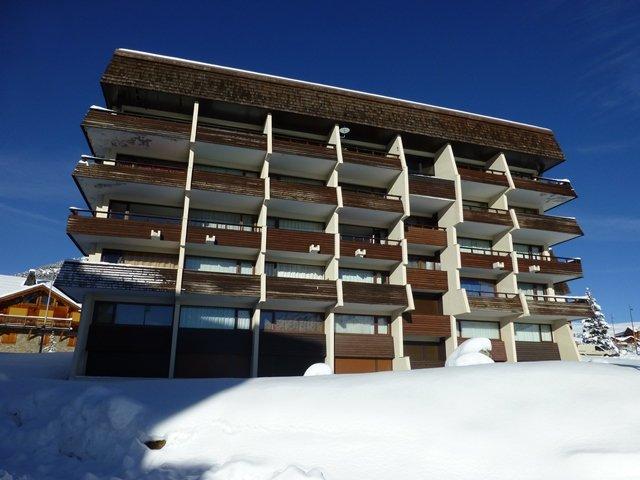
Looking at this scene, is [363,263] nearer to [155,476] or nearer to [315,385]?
[315,385]

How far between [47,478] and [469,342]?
14.1 metres

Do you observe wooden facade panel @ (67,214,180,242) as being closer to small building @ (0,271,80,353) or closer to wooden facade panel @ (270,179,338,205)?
wooden facade panel @ (270,179,338,205)

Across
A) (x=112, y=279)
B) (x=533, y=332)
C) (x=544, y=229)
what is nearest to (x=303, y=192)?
(x=112, y=279)

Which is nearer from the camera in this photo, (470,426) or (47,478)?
(47,478)

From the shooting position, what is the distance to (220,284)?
2553cm

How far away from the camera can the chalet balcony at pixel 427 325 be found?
29.3m

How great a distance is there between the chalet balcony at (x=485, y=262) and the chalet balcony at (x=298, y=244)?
30.3 feet

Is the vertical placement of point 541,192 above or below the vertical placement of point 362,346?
above

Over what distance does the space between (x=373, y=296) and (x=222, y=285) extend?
8.66 meters

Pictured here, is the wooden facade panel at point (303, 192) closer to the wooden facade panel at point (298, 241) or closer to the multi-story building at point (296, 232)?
the multi-story building at point (296, 232)

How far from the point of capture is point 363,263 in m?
30.4

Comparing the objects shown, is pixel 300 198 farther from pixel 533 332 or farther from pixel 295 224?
pixel 533 332

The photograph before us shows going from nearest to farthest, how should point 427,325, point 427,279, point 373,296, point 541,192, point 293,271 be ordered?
point 373,296, point 293,271, point 427,325, point 427,279, point 541,192

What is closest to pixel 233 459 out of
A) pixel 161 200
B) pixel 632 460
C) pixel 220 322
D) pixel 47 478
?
pixel 47 478
